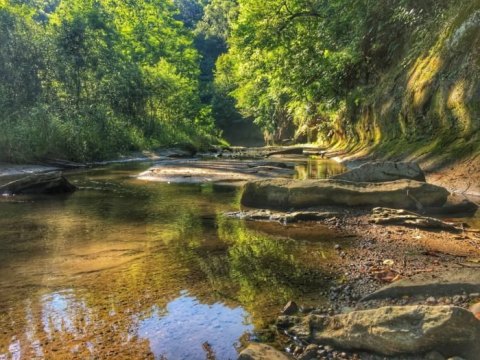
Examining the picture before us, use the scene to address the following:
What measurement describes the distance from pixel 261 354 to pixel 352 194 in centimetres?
594

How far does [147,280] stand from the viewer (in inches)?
189

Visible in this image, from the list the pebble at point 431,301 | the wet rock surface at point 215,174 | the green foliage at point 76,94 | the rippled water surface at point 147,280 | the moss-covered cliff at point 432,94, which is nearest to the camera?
the rippled water surface at point 147,280

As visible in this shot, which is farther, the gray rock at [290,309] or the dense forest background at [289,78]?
the dense forest background at [289,78]

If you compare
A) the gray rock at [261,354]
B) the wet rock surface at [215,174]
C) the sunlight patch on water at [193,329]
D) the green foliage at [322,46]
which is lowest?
the sunlight patch on water at [193,329]

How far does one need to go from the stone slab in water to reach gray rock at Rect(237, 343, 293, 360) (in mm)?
1292

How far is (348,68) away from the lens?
75.2 ft

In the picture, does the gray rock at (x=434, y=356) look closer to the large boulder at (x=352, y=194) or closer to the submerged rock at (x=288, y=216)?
the submerged rock at (x=288, y=216)

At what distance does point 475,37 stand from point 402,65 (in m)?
6.19

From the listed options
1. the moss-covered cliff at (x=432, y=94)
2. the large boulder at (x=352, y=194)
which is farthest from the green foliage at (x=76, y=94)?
the moss-covered cliff at (x=432, y=94)

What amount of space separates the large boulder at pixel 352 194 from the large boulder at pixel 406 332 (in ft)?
17.4

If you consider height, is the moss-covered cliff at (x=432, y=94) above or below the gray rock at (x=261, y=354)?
above

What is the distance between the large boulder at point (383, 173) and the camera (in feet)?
32.8

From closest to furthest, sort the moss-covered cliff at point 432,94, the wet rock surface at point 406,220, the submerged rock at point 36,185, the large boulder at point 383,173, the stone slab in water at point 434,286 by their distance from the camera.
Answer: the stone slab in water at point 434,286 < the wet rock surface at point 406,220 < the large boulder at point 383,173 < the submerged rock at point 36,185 < the moss-covered cliff at point 432,94

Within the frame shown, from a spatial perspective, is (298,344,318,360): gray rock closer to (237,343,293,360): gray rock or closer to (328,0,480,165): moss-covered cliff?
(237,343,293,360): gray rock
